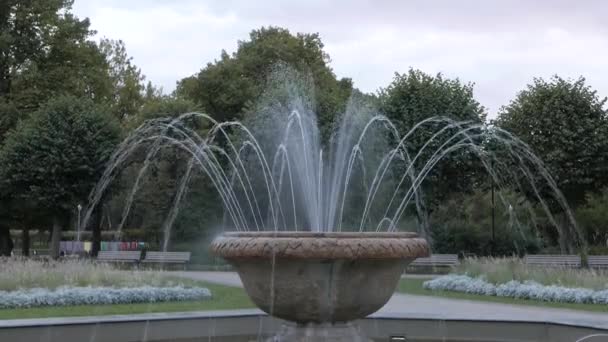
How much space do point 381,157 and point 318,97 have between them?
508cm

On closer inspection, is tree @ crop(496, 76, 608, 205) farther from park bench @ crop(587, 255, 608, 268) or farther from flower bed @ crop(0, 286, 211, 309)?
flower bed @ crop(0, 286, 211, 309)

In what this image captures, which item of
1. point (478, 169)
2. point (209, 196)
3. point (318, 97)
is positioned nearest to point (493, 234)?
point (478, 169)

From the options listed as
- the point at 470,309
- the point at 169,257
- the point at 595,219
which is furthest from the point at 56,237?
the point at 595,219

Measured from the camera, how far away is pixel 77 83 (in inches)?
1522

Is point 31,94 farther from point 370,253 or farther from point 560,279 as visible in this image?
point 370,253

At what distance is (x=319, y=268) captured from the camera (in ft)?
23.6

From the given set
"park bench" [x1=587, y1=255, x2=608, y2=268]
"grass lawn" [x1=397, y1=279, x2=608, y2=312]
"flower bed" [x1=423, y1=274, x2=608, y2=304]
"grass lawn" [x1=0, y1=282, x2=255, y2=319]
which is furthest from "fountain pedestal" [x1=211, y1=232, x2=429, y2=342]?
"park bench" [x1=587, y1=255, x2=608, y2=268]

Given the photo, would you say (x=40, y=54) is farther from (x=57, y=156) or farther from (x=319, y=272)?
(x=319, y=272)

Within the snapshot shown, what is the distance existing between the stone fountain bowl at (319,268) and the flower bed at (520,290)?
950cm

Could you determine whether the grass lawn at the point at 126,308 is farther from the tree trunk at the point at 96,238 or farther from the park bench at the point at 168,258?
the tree trunk at the point at 96,238

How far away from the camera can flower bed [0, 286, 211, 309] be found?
1434 centimetres

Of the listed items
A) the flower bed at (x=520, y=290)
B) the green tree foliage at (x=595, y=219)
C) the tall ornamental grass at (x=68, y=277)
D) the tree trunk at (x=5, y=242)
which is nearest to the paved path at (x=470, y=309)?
the flower bed at (x=520, y=290)

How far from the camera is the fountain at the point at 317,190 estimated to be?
7.26 metres

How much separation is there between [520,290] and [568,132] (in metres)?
13.2
